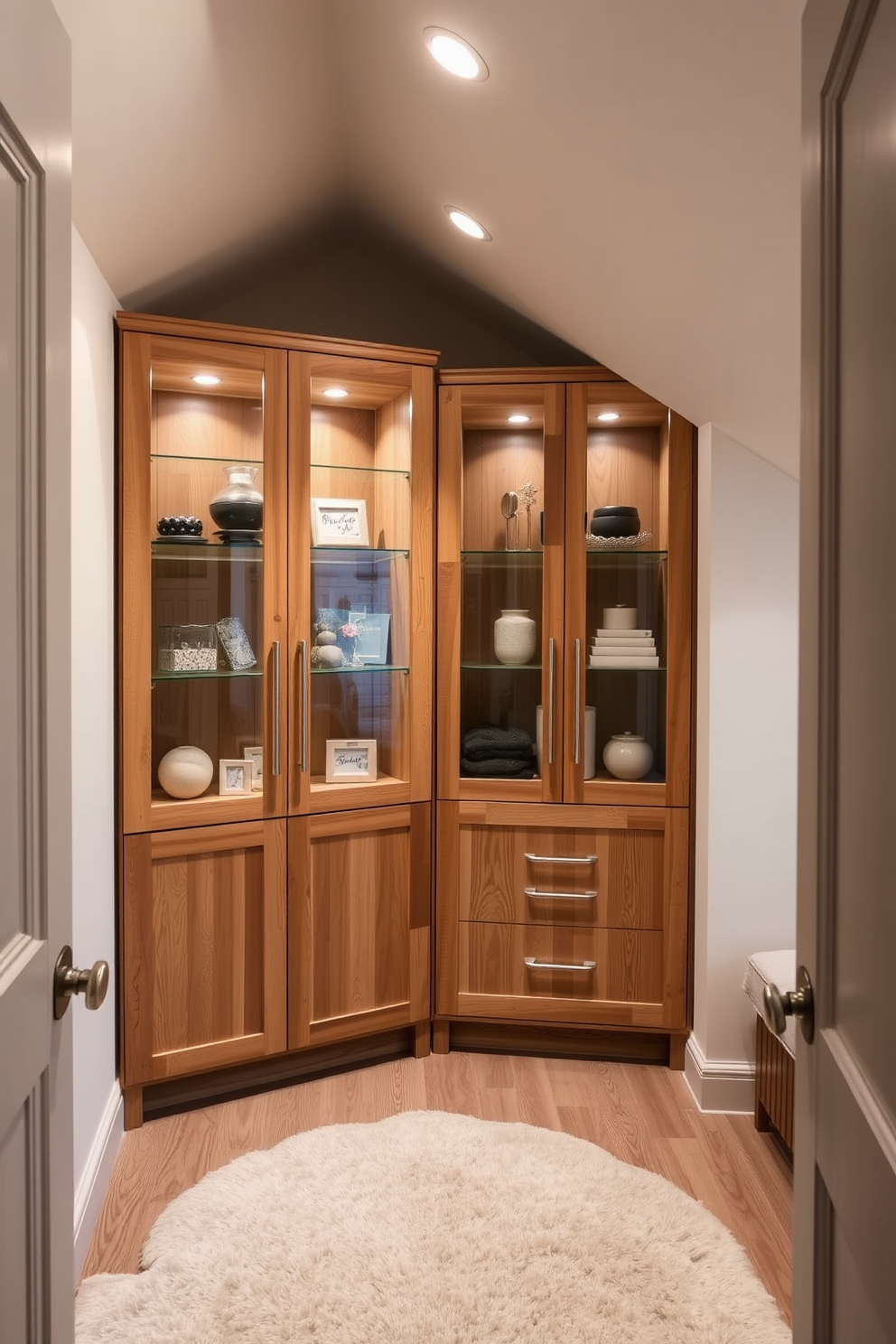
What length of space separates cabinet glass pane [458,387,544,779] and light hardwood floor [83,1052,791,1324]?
0.95 m

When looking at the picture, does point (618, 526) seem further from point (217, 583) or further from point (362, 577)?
point (217, 583)

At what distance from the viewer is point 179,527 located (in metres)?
2.62

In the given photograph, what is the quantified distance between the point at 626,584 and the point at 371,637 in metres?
0.84

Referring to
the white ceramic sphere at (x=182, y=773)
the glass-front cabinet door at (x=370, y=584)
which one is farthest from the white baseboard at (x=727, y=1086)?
the white ceramic sphere at (x=182, y=773)

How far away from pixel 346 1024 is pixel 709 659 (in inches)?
61.3

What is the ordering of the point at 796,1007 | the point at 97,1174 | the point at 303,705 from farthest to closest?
the point at 303,705 < the point at 97,1174 < the point at 796,1007

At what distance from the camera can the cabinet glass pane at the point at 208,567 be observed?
265 centimetres

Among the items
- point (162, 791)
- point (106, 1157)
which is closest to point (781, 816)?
point (162, 791)

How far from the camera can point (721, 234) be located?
1764mm

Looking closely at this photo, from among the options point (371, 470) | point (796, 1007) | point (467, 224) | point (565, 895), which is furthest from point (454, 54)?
point (565, 895)

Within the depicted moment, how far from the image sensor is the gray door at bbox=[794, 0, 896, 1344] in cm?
73

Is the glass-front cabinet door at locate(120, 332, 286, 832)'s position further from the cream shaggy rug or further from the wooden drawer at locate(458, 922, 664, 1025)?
the cream shaggy rug

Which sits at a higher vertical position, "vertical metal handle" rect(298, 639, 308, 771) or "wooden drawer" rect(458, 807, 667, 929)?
"vertical metal handle" rect(298, 639, 308, 771)

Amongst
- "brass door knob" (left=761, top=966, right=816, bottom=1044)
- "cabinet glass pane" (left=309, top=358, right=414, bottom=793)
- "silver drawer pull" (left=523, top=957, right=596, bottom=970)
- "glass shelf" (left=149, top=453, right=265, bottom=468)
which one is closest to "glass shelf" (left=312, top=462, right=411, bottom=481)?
"cabinet glass pane" (left=309, top=358, right=414, bottom=793)
